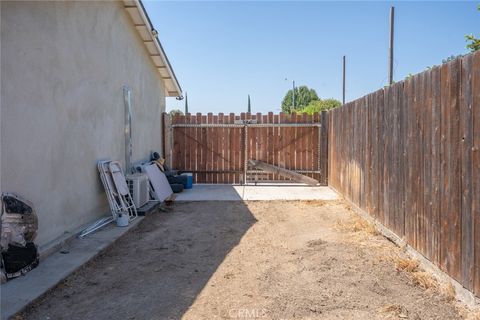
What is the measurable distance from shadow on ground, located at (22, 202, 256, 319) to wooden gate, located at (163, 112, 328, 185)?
173 inches

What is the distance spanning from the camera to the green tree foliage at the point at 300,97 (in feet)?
166

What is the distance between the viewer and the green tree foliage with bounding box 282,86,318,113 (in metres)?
50.5

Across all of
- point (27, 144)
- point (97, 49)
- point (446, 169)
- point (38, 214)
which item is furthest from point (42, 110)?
point (446, 169)

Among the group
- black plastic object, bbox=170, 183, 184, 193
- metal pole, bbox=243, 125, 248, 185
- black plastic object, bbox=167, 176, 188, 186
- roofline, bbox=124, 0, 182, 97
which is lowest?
black plastic object, bbox=170, 183, 184, 193

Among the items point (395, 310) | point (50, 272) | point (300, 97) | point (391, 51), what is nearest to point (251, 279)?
point (395, 310)

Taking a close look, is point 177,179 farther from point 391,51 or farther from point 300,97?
point 300,97

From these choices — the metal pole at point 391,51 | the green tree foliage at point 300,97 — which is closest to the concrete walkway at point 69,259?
the metal pole at point 391,51

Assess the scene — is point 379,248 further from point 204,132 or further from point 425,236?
point 204,132

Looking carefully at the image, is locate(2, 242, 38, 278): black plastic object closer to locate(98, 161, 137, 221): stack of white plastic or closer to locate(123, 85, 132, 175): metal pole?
locate(98, 161, 137, 221): stack of white plastic

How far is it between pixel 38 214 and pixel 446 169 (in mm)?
4174

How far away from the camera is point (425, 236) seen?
4.06 m

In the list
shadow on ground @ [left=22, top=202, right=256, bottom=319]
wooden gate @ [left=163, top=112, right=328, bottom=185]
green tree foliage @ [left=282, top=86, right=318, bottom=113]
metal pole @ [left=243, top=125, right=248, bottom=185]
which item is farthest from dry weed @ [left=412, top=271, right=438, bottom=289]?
green tree foliage @ [left=282, top=86, right=318, bottom=113]

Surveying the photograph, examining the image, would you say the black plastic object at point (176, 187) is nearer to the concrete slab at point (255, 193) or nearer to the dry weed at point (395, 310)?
the concrete slab at point (255, 193)

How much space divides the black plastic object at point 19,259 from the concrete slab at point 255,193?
16.2 ft
